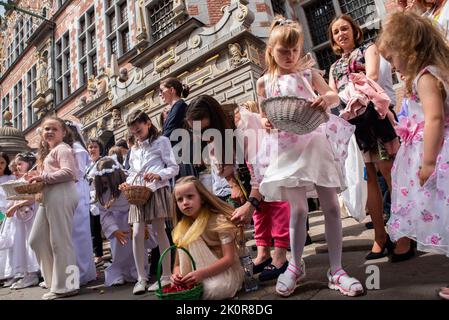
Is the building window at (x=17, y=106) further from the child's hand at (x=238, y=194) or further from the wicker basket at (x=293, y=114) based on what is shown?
the wicker basket at (x=293, y=114)

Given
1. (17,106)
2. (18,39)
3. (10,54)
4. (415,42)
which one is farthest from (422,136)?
(10,54)

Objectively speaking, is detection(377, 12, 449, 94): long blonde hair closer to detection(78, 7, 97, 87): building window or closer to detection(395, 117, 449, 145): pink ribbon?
detection(395, 117, 449, 145): pink ribbon

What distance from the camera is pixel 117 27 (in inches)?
441

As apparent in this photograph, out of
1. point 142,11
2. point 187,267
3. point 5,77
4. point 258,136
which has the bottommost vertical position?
point 187,267

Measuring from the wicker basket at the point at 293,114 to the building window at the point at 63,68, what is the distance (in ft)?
48.2

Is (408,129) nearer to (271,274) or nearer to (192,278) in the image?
(271,274)

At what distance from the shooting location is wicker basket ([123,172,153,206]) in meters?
2.32

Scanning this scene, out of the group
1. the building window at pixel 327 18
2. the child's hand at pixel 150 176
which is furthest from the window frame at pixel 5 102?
the child's hand at pixel 150 176

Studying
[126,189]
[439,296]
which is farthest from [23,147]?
[439,296]

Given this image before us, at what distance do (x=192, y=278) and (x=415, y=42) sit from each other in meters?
1.63

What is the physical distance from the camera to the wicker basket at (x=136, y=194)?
2320 mm

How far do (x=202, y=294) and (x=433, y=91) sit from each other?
1527mm
